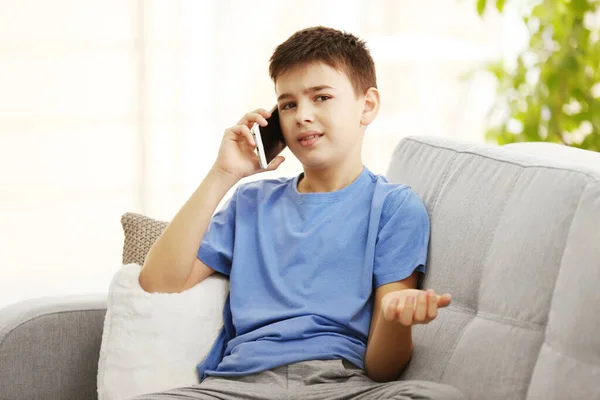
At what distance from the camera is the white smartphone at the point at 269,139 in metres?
1.72

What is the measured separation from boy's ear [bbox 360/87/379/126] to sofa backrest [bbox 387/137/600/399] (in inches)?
8.3

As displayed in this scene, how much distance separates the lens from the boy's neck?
175 cm

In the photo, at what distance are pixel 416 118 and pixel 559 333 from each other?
328cm

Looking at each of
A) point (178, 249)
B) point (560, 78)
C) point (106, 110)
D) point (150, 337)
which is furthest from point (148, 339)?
point (106, 110)

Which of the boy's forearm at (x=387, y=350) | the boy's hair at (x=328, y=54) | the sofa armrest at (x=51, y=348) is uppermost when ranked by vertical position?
the boy's hair at (x=328, y=54)

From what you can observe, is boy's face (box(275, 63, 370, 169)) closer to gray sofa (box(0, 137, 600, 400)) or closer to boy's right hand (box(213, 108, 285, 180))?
boy's right hand (box(213, 108, 285, 180))

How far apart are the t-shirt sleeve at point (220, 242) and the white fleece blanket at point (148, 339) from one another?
3.0 inches

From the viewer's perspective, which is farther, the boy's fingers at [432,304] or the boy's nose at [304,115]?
the boy's nose at [304,115]

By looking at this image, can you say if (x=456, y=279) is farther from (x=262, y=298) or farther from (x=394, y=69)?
(x=394, y=69)

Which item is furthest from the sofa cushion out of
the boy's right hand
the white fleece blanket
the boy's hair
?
the boy's hair

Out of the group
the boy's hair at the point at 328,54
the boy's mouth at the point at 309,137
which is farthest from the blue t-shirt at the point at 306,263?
the boy's hair at the point at 328,54

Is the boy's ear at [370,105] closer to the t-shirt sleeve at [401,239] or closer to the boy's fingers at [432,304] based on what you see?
the t-shirt sleeve at [401,239]

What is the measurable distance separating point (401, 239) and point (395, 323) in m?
0.20

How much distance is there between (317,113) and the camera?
1686mm
